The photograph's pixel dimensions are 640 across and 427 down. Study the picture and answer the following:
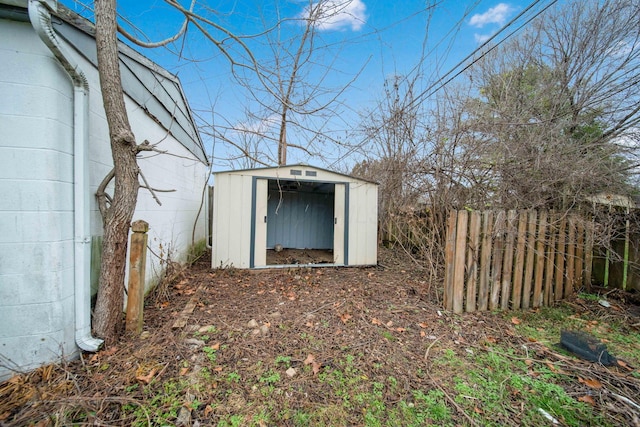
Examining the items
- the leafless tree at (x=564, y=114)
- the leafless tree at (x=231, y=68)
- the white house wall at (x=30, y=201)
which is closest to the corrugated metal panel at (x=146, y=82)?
the leafless tree at (x=231, y=68)

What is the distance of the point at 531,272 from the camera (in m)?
3.14

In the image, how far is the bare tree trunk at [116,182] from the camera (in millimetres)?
2035

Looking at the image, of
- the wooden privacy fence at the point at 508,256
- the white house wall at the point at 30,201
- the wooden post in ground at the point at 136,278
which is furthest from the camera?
the wooden privacy fence at the point at 508,256

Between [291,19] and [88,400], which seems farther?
[291,19]

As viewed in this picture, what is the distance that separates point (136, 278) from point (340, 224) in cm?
385

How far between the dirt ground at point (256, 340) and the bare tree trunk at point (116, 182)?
0.95 feet

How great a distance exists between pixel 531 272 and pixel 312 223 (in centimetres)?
604

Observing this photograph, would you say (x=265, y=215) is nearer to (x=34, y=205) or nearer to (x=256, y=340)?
(x=256, y=340)

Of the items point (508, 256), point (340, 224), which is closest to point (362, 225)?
point (340, 224)

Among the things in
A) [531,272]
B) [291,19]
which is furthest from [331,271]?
[291,19]

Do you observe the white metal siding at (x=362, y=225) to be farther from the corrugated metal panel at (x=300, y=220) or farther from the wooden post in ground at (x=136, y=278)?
the wooden post in ground at (x=136, y=278)

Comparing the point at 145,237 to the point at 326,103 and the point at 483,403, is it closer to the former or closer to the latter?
the point at 326,103

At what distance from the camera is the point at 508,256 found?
3051mm

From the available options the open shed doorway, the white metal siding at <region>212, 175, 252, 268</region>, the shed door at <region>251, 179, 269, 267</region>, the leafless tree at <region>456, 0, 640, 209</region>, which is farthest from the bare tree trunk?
the open shed doorway
